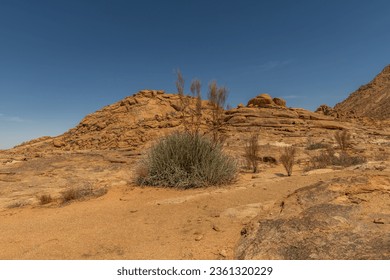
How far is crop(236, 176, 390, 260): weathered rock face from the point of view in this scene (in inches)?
86.4

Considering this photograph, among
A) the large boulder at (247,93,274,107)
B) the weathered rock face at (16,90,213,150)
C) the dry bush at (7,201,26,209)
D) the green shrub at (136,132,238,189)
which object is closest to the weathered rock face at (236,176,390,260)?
the green shrub at (136,132,238,189)

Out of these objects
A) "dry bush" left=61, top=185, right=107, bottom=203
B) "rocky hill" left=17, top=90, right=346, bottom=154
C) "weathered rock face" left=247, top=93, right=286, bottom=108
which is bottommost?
"dry bush" left=61, top=185, right=107, bottom=203

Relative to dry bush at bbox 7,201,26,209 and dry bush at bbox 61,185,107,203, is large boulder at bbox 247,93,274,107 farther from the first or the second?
dry bush at bbox 7,201,26,209

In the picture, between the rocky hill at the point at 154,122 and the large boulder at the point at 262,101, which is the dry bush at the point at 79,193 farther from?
the large boulder at the point at 262,101

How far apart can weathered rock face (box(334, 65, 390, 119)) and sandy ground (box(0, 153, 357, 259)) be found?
35.0 metres

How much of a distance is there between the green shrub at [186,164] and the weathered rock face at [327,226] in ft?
8.69

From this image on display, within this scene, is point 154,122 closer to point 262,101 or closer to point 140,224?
point 262,101

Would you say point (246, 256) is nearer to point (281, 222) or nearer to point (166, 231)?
point (281, 222)

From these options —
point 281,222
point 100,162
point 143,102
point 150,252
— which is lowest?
point 150,252

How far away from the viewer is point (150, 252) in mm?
2762

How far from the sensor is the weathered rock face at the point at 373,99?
1416 inches

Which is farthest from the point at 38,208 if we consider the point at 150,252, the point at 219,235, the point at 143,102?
the point at 143,102

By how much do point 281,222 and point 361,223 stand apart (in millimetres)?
693

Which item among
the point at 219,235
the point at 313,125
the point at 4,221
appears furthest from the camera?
the point at 313,125
